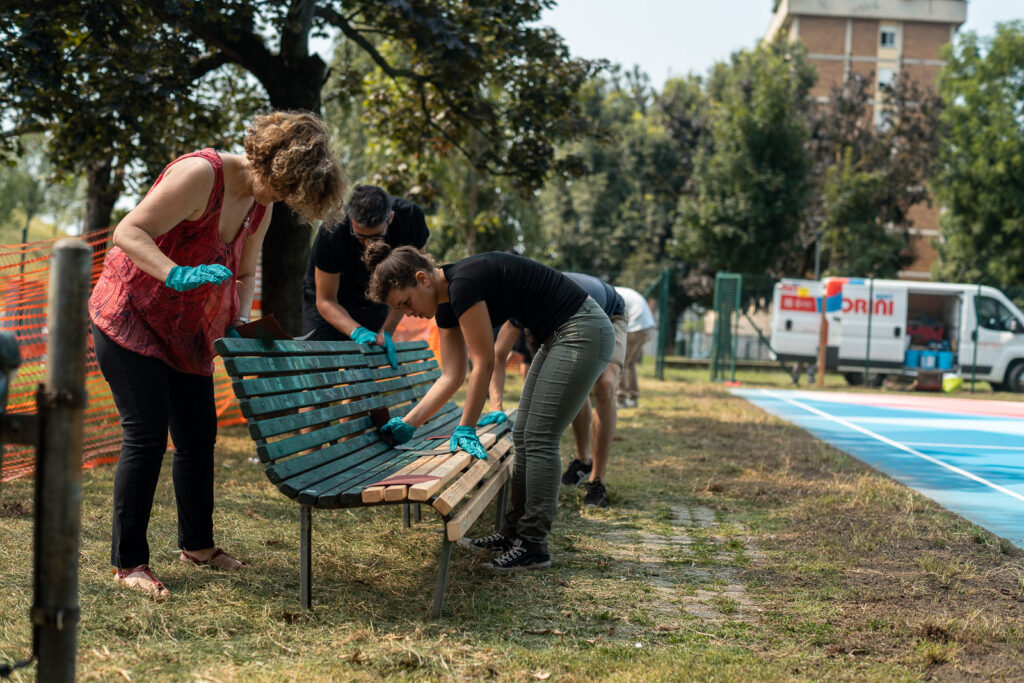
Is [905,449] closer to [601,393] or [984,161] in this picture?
[601,393]

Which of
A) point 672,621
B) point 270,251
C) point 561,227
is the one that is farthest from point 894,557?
point 561,227

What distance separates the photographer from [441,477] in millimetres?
3271

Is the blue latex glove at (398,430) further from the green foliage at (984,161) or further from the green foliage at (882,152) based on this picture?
the green foliage at (984,161)

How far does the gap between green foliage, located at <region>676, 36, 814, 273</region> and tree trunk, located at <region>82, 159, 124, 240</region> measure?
19624 millimetres

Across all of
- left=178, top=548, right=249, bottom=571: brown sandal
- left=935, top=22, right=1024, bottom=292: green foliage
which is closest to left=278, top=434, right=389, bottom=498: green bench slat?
left=178, top=548, right=249, bottom=571: brown sandal

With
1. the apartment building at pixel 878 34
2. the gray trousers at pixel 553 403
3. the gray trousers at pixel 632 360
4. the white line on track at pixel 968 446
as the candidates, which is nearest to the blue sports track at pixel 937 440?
the white line on track at pixel 968 446

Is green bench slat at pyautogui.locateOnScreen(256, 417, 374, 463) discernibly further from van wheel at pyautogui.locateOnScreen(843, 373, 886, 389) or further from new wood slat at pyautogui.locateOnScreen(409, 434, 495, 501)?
van wheel at pyautogui.locateOnScreen(843, 373, 886, 389)

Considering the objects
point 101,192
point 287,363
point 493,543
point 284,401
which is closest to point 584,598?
point 493,543

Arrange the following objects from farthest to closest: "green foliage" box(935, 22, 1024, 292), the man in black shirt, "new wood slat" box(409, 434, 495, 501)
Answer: "green foliage" box(935, 22, 1024, 292) → the man in black shirt → "new wood slat" box(409, 434, 495, 501)

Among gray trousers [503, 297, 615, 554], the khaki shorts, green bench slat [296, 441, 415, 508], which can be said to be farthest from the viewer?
the khaki shorts

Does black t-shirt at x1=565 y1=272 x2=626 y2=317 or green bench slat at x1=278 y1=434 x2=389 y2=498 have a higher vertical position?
black t-shirt at x1=565 y1=272 x2=626 y2=317

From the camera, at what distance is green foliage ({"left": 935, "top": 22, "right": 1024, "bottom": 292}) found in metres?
32.8

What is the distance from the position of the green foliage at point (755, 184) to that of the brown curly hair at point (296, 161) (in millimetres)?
25571

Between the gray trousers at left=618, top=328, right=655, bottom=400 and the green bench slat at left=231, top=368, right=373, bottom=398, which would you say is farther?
the gray trousers at left=618, top=328, right=655, bottom=400
